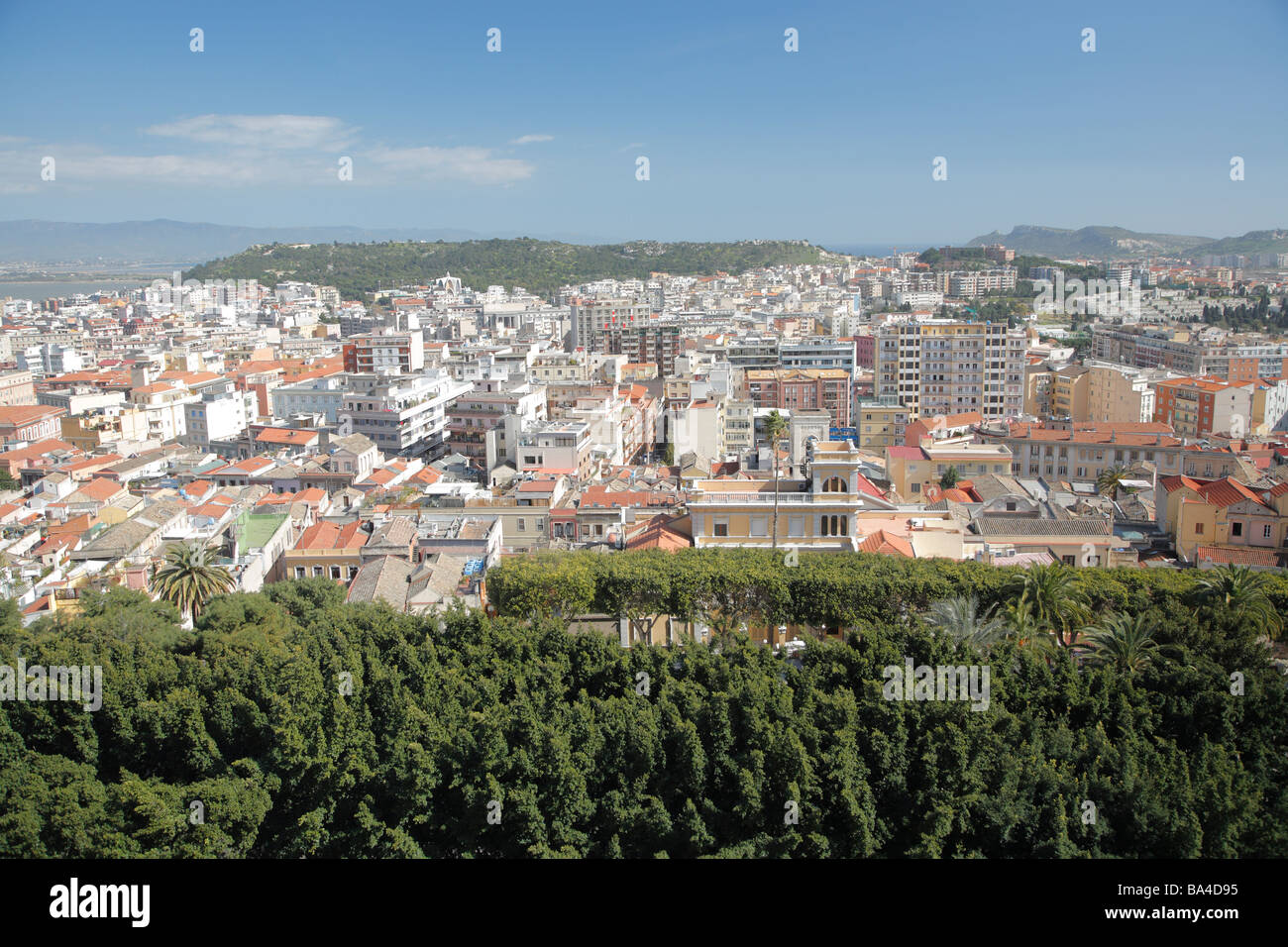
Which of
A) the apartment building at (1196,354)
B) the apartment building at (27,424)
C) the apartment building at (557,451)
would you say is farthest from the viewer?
the apartment building at (1196,354)

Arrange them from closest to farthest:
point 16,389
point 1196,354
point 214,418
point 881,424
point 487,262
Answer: point 881,424, point 214,418, point 16,389, point 1196,354, point 487,262

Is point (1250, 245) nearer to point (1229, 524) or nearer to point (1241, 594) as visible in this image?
point (1229, 524)

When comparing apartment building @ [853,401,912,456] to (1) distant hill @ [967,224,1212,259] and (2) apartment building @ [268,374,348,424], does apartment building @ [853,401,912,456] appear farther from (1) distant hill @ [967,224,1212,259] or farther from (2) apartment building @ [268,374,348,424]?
(1) distant hill @ [967,224,1212,259]

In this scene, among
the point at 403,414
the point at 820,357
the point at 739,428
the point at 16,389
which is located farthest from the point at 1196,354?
the point at 16,389

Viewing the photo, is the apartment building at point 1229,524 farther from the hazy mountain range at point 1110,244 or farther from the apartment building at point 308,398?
the hazy mountain range at point 1110,244

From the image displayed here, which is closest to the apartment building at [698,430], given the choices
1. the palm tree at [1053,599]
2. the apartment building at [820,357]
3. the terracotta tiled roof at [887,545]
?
the apartment building at [820,357]
